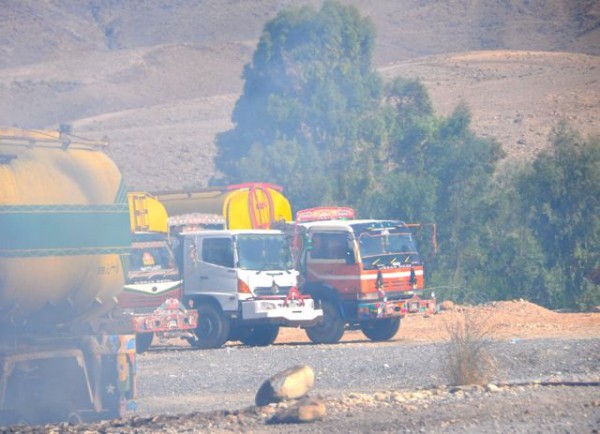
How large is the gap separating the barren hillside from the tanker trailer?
157 ft

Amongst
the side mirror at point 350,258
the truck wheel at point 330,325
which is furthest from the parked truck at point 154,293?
the side mirror at point 350,258

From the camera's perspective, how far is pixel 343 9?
5125 cm

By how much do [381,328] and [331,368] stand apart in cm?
632

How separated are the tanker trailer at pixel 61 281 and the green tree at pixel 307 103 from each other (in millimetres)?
29322

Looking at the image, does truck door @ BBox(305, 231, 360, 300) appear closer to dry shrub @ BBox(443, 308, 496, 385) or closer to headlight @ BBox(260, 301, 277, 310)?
headlight @ BBox(260, 301, 277, 310)

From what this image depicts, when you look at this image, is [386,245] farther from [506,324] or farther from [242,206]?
[242,206]

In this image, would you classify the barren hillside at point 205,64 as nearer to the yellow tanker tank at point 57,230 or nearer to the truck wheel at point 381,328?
the truck wheel at point 381,328

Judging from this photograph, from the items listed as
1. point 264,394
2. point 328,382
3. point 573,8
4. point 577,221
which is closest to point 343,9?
point 577,221

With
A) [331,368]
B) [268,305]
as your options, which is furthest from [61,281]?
[268,305]

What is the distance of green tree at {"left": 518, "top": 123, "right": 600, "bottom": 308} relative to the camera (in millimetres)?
33469

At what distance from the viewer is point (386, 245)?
23.8m

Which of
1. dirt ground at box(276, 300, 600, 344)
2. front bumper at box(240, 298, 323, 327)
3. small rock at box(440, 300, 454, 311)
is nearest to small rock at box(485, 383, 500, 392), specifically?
front bumper at box(240, 298, 323, 327)

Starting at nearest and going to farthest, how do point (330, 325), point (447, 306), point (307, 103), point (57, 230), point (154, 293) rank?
point (57, 230), point (154, 293), point (330, 325), point (447, 306), point (307, 103)

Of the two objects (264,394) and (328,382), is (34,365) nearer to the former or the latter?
(264,394)
